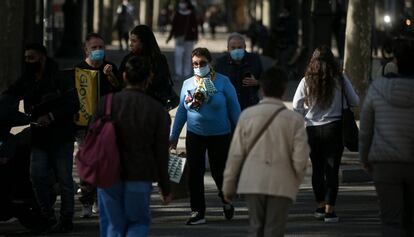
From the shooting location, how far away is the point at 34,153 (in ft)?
38.5

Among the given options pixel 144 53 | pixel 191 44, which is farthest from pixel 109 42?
pixel 144 53

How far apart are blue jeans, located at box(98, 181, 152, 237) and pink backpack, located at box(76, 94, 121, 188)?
11 centimetres

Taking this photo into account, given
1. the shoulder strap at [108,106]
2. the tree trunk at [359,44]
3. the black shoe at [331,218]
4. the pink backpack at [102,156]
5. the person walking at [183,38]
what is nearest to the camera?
the pink backpack at [102,156]

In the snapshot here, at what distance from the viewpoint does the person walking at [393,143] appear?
9219 mm

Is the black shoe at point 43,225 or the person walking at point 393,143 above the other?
the person walking at point 393,143

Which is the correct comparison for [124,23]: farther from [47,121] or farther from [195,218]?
[47,121]

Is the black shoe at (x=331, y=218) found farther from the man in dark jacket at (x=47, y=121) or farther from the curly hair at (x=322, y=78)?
the man in dark jacket at (x=47, y=121)

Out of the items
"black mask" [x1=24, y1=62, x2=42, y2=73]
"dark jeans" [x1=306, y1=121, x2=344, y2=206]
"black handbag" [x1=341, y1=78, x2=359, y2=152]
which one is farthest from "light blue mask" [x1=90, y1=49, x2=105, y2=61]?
"black handbag" [x1=341, y1=78, x2=359, y2=152]

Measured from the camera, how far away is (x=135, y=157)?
8.91 metres

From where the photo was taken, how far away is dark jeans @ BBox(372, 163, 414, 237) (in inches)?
362

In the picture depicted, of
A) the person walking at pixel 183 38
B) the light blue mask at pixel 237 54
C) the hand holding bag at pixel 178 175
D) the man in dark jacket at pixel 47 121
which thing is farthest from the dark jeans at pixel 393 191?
the person walking at pixel 183 38

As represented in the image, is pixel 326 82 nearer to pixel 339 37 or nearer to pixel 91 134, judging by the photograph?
pixel 91 134

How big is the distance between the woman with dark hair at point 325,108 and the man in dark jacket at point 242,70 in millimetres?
1386

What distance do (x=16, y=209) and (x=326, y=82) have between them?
2957mm
